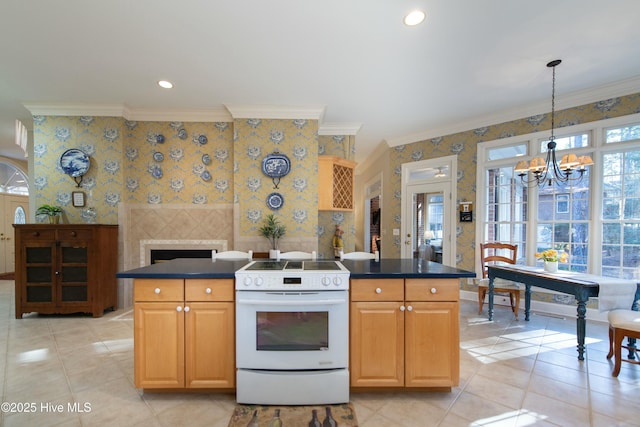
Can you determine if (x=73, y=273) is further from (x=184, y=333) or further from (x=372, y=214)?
(x=372, y=214)

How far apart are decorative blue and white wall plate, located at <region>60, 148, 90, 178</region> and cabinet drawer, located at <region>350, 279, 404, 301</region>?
4.08 metres

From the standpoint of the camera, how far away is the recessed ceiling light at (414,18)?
1.95 metres

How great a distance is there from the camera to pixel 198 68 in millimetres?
2662

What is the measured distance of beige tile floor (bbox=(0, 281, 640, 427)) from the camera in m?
1.59

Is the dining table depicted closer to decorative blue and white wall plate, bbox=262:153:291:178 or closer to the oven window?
the oven window

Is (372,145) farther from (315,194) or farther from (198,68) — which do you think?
(198,68)

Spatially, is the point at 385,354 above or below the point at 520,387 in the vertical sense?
above

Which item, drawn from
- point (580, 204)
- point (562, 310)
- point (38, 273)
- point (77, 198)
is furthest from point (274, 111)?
point (562, 310)

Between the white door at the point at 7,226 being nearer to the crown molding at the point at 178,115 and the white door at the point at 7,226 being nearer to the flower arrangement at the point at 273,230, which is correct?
the crown molding at the point at 178,115

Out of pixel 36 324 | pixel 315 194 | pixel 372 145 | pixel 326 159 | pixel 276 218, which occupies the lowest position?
pixel 36 324

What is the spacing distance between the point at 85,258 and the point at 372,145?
5.01 m

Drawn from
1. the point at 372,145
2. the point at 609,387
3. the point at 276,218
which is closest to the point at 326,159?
the point at 276,218

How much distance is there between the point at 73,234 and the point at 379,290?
12.5ft

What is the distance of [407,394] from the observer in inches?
71.6
